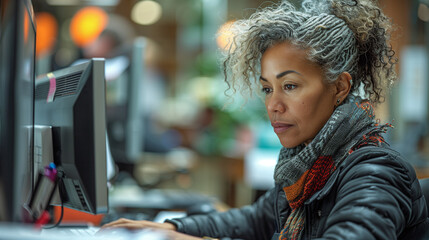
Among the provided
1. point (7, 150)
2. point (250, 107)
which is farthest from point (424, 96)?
point (7, 150)

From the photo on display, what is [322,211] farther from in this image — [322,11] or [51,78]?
[51,78]

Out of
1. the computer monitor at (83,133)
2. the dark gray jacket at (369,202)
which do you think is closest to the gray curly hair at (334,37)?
the dark gray jacket at (369,202)

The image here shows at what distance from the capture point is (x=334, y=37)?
1.12m

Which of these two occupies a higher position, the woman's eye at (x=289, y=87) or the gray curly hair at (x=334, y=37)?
the gray curly hair at (x=334, y=37)

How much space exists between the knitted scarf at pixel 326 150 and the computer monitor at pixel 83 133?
426 millimetres

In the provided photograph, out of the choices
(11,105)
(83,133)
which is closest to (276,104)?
(83,133)

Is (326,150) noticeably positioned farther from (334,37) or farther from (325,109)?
(334,37)

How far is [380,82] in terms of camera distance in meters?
1.26

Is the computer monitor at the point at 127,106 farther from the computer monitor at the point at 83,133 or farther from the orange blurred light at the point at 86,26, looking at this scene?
the orange blurred light at the point at 86,26

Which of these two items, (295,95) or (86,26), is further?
(86,26)

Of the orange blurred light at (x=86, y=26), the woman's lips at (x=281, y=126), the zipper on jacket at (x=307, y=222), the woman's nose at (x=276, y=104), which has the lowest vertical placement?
the zipper on jacket at (x=307, y=222)

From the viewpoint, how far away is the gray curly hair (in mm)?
1122

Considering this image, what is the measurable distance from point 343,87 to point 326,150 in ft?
0.59

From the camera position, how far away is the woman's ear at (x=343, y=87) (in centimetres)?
115
